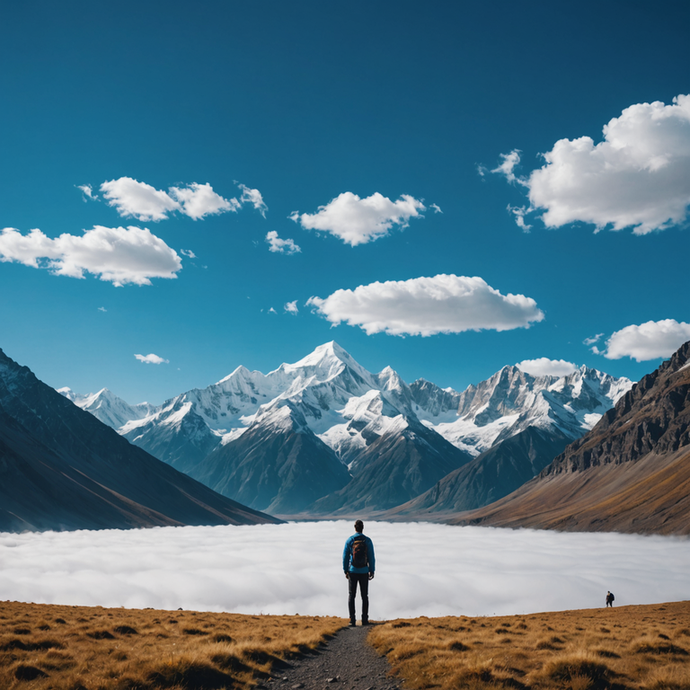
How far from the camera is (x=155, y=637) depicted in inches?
874

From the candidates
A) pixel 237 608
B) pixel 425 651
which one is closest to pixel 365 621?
pixel 425 651

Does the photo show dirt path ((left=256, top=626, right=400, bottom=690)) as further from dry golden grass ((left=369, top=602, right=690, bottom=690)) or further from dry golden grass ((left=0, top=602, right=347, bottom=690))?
dry golden grass ((left=0, top=602, right=347, bottom=690))

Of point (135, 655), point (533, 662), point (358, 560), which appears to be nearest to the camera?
point (533, 662)

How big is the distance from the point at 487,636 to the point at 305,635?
8.11 m

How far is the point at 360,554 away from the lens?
24.0m

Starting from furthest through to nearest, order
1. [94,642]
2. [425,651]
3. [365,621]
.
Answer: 1. [365,621]
2. [94,642]
3. [425,651]

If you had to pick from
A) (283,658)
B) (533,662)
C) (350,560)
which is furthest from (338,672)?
(350,560)

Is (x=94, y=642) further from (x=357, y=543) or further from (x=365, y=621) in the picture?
(x=365, y=621)

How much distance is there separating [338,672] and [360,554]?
6.52 m

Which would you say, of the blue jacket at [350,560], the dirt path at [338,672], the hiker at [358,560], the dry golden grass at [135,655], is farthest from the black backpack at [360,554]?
the dry golden grass at [135,655]

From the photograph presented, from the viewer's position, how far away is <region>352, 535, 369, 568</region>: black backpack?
2402cm

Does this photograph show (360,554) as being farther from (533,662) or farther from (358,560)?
(533,662)

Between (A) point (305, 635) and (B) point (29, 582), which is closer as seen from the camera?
(A) point (305, 635)

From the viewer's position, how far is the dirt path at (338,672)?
1595cm
